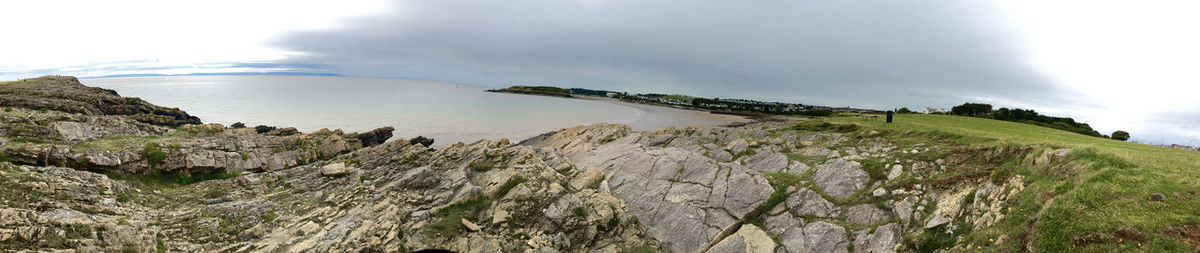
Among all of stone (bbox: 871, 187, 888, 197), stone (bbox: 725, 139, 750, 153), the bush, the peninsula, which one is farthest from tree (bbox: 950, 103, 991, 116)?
the bush

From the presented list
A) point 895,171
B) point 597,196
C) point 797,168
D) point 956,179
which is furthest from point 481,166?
point 956,179

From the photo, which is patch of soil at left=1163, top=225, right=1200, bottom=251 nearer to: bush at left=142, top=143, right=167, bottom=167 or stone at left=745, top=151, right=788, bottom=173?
stone at left=745, top=151, right=788, bottom=173

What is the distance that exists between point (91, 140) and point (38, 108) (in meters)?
15.8

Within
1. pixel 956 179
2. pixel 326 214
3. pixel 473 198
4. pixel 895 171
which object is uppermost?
pixel 956 179

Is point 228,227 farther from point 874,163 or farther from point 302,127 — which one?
point 302,127

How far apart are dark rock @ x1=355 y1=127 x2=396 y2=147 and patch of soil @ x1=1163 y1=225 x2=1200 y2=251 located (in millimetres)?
43155

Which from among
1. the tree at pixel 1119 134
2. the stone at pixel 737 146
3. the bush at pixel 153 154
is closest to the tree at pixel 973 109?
the tree at pixel 1119 134

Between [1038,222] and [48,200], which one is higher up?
[1038,222]

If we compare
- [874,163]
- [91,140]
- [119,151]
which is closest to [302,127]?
[91,140]

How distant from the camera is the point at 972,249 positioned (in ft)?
33.4

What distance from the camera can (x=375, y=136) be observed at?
1547 inches

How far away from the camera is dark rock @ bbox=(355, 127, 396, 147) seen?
3669 centimetres

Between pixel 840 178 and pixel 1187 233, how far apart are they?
33.0 feet

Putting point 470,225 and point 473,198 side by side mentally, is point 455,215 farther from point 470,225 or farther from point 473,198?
point 473,198
